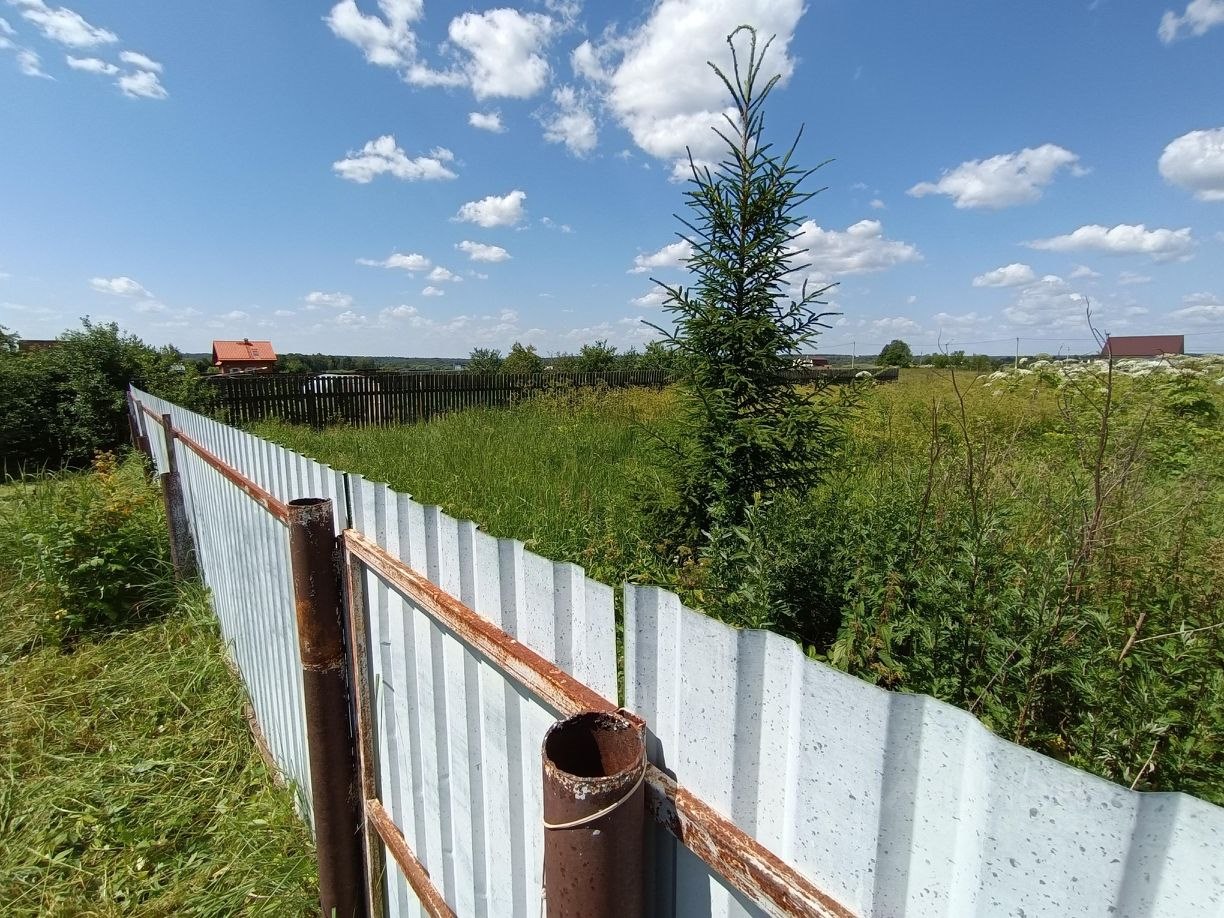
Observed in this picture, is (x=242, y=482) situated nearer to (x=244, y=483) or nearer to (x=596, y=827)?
(x=244, y=483)

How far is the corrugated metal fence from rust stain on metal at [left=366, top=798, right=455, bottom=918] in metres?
0.03

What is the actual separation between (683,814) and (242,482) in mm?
2689

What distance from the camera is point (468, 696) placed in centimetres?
135

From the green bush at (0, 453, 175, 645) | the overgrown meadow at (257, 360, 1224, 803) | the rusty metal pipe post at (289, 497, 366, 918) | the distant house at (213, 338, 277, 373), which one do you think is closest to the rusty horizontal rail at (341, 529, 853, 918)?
the rusty metal pipe post at (289, 497, 366, 918)

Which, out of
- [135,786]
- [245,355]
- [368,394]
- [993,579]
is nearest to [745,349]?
[993,579]

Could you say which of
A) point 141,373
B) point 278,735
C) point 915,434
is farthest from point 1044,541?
point 141,373

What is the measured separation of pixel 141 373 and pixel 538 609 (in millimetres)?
15288

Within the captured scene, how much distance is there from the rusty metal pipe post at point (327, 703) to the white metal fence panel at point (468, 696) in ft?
0.41

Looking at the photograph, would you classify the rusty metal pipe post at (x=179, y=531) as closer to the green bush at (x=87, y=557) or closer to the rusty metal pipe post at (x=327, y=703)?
the green bush at (x=87, y=557)

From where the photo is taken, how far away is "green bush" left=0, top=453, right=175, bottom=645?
155 inches

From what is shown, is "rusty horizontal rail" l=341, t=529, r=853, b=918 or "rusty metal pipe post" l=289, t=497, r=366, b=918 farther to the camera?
"rusty metal pipe post" l=289, t=497, r=366, b=918

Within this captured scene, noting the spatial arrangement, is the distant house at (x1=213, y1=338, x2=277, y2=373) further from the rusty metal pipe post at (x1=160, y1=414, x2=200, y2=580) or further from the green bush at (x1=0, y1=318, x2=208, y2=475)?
the rusty metal pipe post at (x1=160, y1=414, x2=200, y2=580)

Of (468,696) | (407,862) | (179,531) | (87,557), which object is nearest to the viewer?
(468,696)

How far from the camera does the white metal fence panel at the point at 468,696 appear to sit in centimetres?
107
